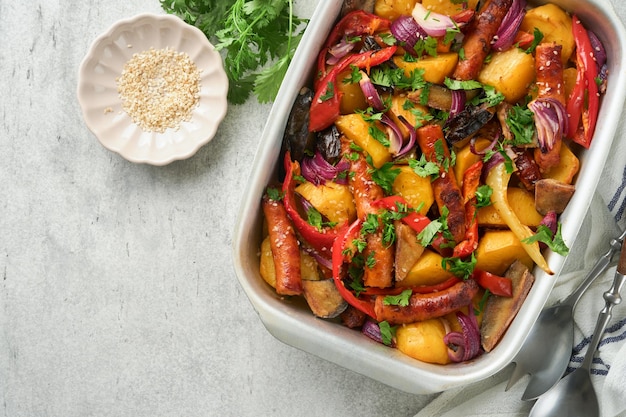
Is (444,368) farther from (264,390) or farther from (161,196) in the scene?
(161,196)

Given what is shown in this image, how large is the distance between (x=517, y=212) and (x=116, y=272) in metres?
1.72

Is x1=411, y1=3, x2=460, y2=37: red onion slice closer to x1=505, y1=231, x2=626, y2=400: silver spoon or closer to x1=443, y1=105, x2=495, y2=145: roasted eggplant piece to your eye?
x1=443, y1=105, x2=495, y2=145: roasted eggplant piece

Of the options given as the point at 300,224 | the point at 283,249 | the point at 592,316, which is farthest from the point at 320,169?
the point at 592,316

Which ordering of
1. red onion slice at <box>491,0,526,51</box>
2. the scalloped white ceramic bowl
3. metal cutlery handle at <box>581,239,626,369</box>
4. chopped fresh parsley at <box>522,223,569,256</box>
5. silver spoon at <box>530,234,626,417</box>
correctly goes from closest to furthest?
chopped fresh parsley at <box>522,223,569,256</box> < red onion slice at <box>491,0,526,51</box> < metal cutlery handle at <box>581,239,626,369</box> < silver spoon at <box>530,234,626,417</box> < the scalloped white ceramic bowl

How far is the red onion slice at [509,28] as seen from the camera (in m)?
2.29

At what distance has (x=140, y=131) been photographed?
113 inches

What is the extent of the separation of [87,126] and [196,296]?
34.0 inches

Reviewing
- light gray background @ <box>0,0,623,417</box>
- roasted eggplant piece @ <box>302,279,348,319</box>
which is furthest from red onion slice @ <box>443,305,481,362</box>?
light gray background @ <box>0,0,623,417</box>

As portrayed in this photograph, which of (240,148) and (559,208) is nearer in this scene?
(559,208)

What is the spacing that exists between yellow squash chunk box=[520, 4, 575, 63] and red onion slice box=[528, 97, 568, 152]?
22cm

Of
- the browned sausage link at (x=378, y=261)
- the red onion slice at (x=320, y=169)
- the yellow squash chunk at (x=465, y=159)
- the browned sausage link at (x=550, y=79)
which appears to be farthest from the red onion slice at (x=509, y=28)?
Answer: the browned sausage link at (x=378, y=261)

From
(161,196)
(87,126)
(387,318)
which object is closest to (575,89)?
(387,318)

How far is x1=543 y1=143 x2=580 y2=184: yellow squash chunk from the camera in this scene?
2277 mm

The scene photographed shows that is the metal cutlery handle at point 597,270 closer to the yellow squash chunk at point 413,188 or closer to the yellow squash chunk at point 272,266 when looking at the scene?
the yellow squash chunk at point 413,188
